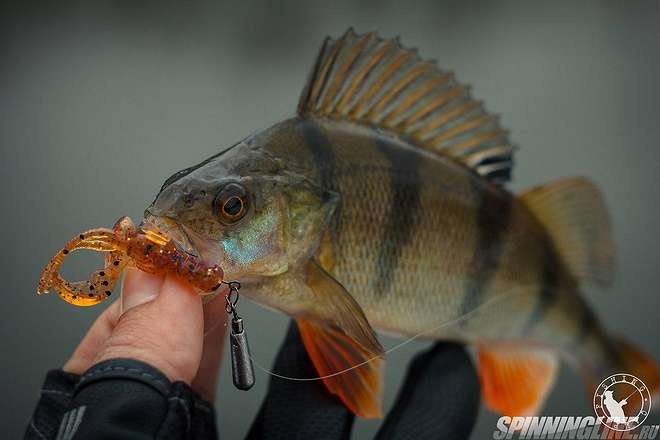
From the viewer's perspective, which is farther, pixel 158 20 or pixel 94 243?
pixel 158 20

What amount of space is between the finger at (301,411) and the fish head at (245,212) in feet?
0.76

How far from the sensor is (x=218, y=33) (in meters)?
1.26

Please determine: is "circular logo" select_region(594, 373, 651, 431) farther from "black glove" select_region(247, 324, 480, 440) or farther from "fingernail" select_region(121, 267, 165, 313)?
"fingernail" select_region(121, 267, 165, 313)

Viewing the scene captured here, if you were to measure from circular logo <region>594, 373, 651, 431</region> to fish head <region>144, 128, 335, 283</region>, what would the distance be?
53cm

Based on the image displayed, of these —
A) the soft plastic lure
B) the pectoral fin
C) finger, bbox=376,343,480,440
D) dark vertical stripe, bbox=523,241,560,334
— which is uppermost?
the soft plastic lure

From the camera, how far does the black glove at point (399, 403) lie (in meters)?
0.81

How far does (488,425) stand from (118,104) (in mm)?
877

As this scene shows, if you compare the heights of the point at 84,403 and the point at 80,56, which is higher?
the point at 80,56

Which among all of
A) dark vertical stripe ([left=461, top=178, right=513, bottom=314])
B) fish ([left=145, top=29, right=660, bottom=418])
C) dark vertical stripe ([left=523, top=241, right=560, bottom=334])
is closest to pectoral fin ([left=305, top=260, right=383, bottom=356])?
fish ([left=145, top=29, right=660, bottom=418])

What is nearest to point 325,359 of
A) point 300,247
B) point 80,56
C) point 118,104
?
point 300,247

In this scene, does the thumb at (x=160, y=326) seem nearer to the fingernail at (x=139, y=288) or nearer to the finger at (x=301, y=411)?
the fingernail at (x=139, y=288)

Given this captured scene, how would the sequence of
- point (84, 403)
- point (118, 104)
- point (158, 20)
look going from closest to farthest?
point (84, 403) < point (118, 104) < point (158, 20)

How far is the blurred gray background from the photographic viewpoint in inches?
36.7

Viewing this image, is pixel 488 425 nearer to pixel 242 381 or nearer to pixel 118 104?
pixel 242 381
